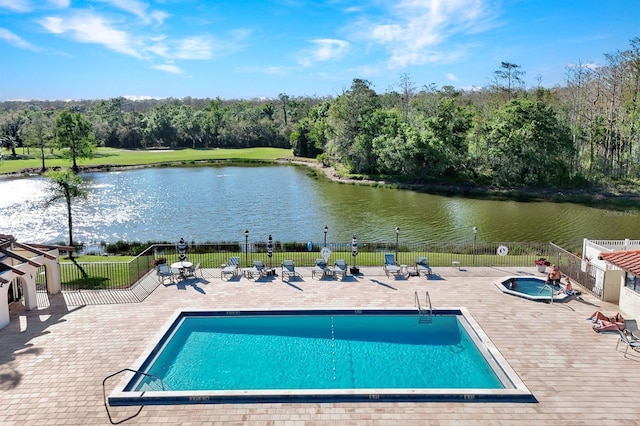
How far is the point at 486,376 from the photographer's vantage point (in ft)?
38.6

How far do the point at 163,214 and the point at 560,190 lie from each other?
A: 3908 centimetres

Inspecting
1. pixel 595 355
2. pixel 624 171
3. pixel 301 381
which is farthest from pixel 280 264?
pixel 624 171

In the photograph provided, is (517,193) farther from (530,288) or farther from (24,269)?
(24,269)

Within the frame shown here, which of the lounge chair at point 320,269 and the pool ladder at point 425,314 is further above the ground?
the lounge chair at point 320,269

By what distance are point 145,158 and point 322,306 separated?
76.5m

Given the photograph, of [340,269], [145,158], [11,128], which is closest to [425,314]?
[340,269]

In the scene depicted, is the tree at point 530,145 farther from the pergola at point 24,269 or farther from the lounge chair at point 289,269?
the pergola at point 24,269

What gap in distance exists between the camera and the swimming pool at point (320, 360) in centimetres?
1031

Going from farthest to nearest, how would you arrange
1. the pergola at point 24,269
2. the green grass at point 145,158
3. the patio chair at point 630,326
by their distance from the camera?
the green grass at point 145,158 < the pergola at point 24,269 < the patio chair at point 630,326

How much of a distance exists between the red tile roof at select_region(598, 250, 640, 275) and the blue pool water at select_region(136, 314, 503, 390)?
210 inches

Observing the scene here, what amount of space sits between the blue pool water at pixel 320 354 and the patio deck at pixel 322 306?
0.74m

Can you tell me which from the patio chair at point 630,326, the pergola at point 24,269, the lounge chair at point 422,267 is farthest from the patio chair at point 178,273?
the patio chair at point 630,326

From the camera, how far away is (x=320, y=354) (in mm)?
13086

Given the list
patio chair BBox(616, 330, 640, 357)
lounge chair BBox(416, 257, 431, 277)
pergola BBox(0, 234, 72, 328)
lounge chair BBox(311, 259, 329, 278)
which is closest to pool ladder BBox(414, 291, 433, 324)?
lounge chair BBox(416, 257, 431, 277)
